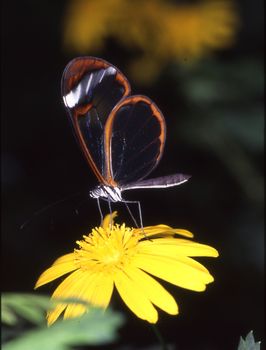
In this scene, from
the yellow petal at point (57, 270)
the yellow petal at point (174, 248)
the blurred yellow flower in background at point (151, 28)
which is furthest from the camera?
the blurred yellow flower in background at point (151, 28)

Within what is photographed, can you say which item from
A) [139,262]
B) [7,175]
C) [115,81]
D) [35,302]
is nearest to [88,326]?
[35,302]

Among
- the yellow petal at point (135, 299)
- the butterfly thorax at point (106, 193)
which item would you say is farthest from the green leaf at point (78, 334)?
the butterfly thorax at point (106, 193)

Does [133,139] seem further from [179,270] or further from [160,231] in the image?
[179,270]

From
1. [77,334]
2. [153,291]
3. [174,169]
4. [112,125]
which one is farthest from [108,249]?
[174,169]

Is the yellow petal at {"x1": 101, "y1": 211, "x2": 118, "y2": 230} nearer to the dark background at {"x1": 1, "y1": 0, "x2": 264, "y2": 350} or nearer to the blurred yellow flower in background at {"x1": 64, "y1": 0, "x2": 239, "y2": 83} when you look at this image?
the dark background at {"x1": 1, "y1": 0, "x2": 264, "y2": 350}

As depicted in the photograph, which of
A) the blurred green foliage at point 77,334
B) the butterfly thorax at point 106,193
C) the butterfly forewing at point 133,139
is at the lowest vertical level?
the butterfly thorax at point 106,193

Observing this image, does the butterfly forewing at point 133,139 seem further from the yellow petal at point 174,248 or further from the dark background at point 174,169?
the dark background at point 174,169

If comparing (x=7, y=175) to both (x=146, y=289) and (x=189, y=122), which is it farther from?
(x=146, y=289)

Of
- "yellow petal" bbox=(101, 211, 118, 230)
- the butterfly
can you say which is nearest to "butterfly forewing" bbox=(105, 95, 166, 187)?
the butterfly
